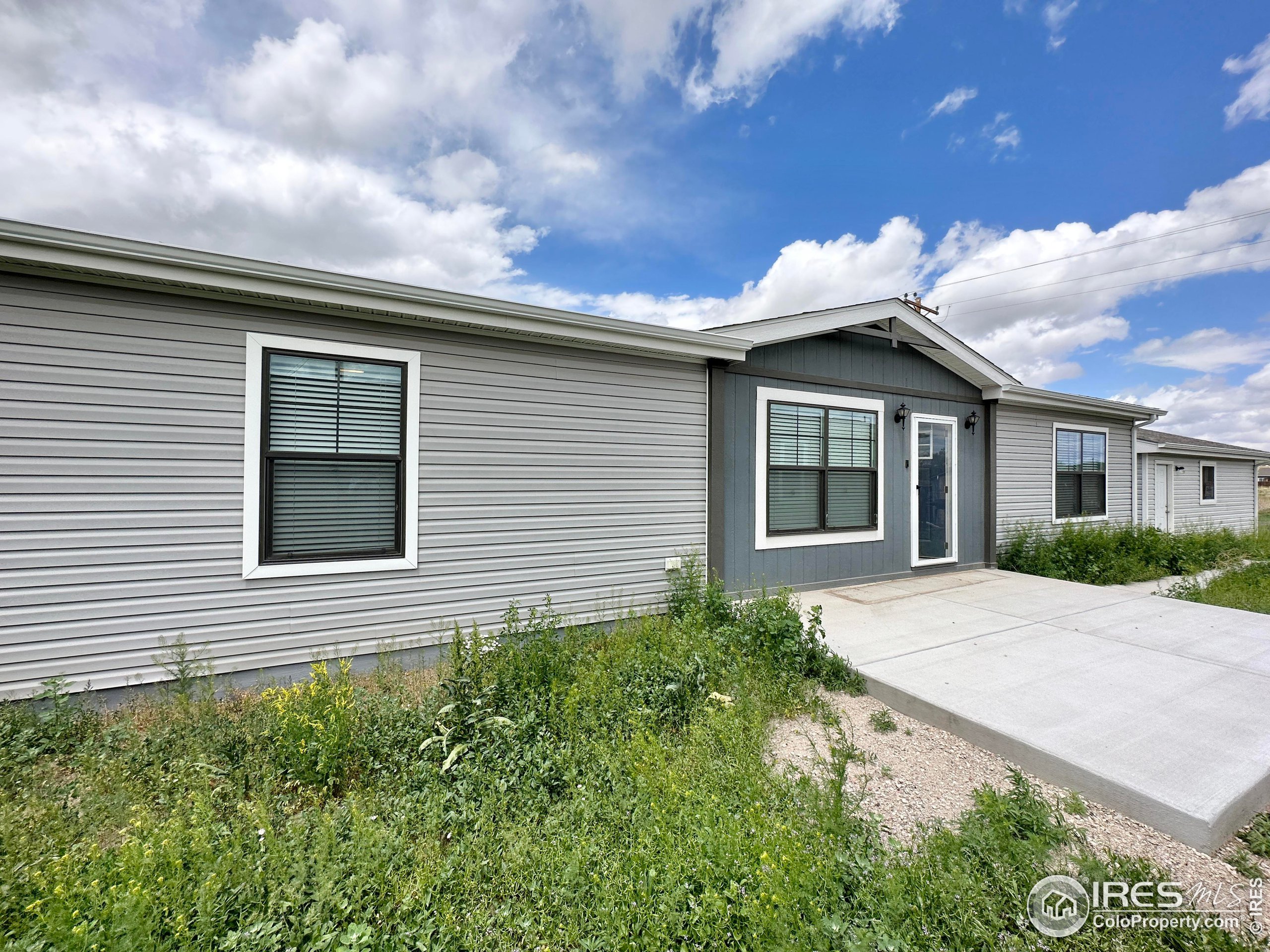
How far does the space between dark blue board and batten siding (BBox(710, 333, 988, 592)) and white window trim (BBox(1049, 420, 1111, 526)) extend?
6.19 feet

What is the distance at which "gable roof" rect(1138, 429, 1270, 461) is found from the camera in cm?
1126

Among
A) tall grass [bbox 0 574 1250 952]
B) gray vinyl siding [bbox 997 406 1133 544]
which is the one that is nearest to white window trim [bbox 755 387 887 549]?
tall grass [bbox 0 574 1250 952]

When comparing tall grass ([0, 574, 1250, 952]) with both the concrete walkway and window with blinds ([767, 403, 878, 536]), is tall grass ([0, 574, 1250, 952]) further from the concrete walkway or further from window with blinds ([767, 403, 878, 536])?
window with blinds ([767, 403, 878, 536])

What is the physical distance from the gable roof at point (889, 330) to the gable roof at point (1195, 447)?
7.37m

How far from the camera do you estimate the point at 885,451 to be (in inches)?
251

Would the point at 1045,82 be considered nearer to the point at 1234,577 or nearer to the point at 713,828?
the point at 1234,577

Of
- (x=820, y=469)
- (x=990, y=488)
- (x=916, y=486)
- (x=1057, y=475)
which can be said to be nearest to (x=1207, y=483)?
(x=1057, y=475)

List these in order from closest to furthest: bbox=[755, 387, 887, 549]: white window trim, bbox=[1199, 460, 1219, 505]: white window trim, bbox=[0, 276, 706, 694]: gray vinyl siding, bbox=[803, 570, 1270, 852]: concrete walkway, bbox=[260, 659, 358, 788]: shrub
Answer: bbox=[803, 570, 1270, 852]: concrete walkway
bbox=[260, 659, 358, 788]: shrub
bbox=[0, 276, 706, 694]: gray vinyl siding
bbox=[755, 387, 887, 549]: white window trim
bbox=[1199, 460, 1219, 505]: white window trim

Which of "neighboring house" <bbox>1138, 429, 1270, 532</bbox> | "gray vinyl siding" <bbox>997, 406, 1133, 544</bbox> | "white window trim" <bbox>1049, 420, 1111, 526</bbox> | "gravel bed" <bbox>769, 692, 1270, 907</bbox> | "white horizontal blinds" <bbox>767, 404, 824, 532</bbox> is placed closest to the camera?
"gravel bed" <bbox>769, 692, 1270, 907</bbox>

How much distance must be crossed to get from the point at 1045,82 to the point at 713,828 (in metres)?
11.0

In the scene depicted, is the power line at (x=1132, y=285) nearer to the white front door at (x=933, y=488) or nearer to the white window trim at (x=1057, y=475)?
the white window trim at (x=1057, y=475)

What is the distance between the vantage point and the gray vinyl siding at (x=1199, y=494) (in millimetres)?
11617

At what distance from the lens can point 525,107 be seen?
6.43 m

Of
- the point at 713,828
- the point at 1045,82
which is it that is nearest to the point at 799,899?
the point at 713,828
